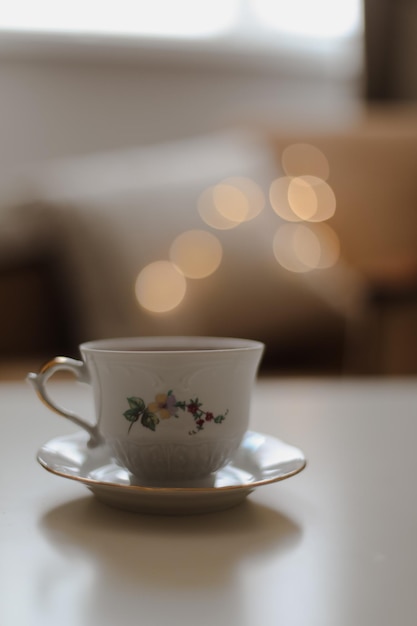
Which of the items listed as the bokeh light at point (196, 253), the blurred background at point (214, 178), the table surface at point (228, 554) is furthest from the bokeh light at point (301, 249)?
the table surface at point (228, 554)

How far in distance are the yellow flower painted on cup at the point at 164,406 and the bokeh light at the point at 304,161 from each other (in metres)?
1.45

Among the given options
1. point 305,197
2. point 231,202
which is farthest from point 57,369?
point 305,197

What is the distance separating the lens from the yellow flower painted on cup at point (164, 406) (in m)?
0.44

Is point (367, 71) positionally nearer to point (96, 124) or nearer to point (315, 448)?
point (96, 124)

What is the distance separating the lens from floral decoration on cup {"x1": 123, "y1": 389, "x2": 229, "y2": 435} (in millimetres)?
443

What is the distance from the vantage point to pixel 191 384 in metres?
0.45

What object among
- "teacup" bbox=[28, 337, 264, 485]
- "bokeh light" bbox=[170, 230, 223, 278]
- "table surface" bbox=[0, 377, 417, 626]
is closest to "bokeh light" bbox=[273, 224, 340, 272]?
"bokeh light" bbox=[170, 230, 223, 278]

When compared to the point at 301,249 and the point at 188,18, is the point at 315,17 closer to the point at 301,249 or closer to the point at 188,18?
the point at 188,18

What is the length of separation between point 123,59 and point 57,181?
82cm

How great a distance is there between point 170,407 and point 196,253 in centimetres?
95

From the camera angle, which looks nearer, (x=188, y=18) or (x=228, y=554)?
(x=228, y=554)

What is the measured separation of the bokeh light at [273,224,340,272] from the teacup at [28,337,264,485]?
0.99 m

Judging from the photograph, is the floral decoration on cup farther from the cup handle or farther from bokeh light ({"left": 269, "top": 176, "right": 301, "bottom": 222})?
bokeh light ({"left": 269, "top": 176, "right": 301, "bottom": 222})

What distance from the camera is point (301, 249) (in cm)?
153
